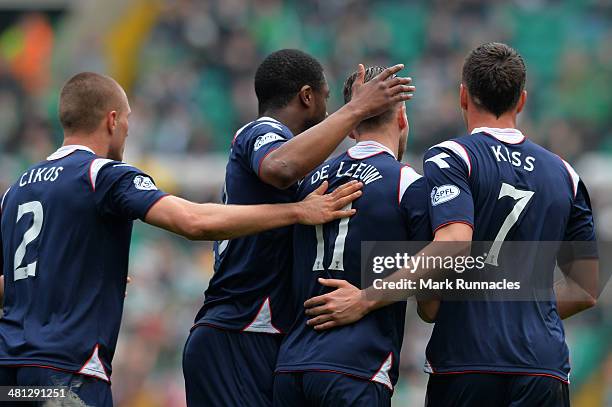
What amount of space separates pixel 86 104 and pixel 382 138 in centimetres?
169

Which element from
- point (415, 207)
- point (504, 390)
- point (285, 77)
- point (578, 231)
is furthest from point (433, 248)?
point (285, 77)

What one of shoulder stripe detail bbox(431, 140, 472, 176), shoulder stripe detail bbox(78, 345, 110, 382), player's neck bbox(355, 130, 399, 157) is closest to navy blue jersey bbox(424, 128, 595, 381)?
shoulder stripe detail bbox(431, 140, 472, 176)

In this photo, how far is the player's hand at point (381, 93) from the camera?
17.9 feet

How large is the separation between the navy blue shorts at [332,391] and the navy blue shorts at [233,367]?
1.13 ft

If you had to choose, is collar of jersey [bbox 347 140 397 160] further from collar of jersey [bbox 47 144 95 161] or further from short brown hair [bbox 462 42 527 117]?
collar of jersey [bbox 47 144 95 161]

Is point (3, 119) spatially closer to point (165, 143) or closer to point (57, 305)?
point (165, 143)

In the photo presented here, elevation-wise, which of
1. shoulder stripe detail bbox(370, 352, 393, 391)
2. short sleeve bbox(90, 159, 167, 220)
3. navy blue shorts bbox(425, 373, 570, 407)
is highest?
short sleeve bbox(90, 159, 167, 220)

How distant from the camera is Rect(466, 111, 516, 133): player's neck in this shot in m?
5.59

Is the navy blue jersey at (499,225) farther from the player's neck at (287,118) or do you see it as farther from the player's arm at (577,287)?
the player's neck at (287,118)

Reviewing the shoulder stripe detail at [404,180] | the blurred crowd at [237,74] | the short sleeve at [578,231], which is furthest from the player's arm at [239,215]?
the blurred crowd at [237,74]

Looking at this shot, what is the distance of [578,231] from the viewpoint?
18.5ft

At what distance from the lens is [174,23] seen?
19594mm

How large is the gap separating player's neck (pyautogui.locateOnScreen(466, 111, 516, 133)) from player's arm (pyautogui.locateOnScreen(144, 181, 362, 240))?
0.74 m

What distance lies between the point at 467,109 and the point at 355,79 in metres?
0.64
